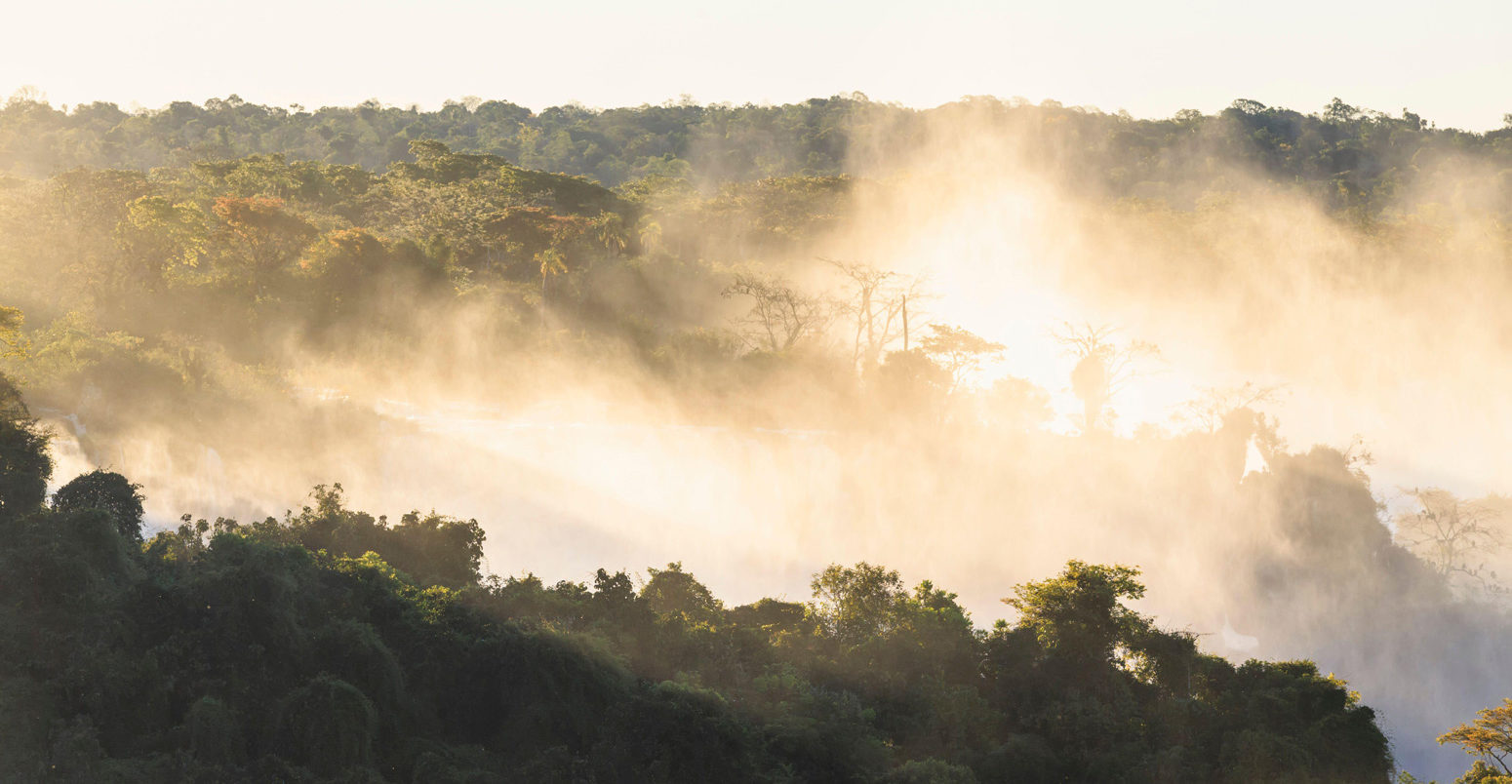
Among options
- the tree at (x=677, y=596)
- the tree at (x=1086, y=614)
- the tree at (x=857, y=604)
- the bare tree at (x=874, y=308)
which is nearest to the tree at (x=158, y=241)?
the bare tree at (x=874, y=308)

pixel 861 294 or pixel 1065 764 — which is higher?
pixel 861 294

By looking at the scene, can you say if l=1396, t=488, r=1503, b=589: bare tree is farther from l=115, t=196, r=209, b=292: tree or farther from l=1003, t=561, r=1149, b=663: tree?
l=115, t=196, r=209, b=292: tree

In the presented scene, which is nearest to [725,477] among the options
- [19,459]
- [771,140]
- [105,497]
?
[105,497]

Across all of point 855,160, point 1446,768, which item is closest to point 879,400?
point 1446,768

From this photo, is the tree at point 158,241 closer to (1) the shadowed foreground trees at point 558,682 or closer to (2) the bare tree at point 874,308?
(1) the shadowed foreground trees at point 558,682

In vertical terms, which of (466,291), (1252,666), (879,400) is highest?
(466,291)

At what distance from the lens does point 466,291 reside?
48938 mm

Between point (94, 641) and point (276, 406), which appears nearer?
point (94, 641)

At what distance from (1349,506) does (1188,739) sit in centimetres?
3164

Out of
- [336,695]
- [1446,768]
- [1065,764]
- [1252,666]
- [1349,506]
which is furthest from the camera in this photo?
[1349,506]

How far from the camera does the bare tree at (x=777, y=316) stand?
54938 millimetres

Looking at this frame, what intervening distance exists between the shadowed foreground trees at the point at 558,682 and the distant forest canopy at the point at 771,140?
3276 inches

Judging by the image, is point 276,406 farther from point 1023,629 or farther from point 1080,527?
point 1080,527

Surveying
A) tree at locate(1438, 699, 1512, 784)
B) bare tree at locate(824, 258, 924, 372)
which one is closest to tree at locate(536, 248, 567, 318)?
bare tree at locate(824, 258, 924, 372)
